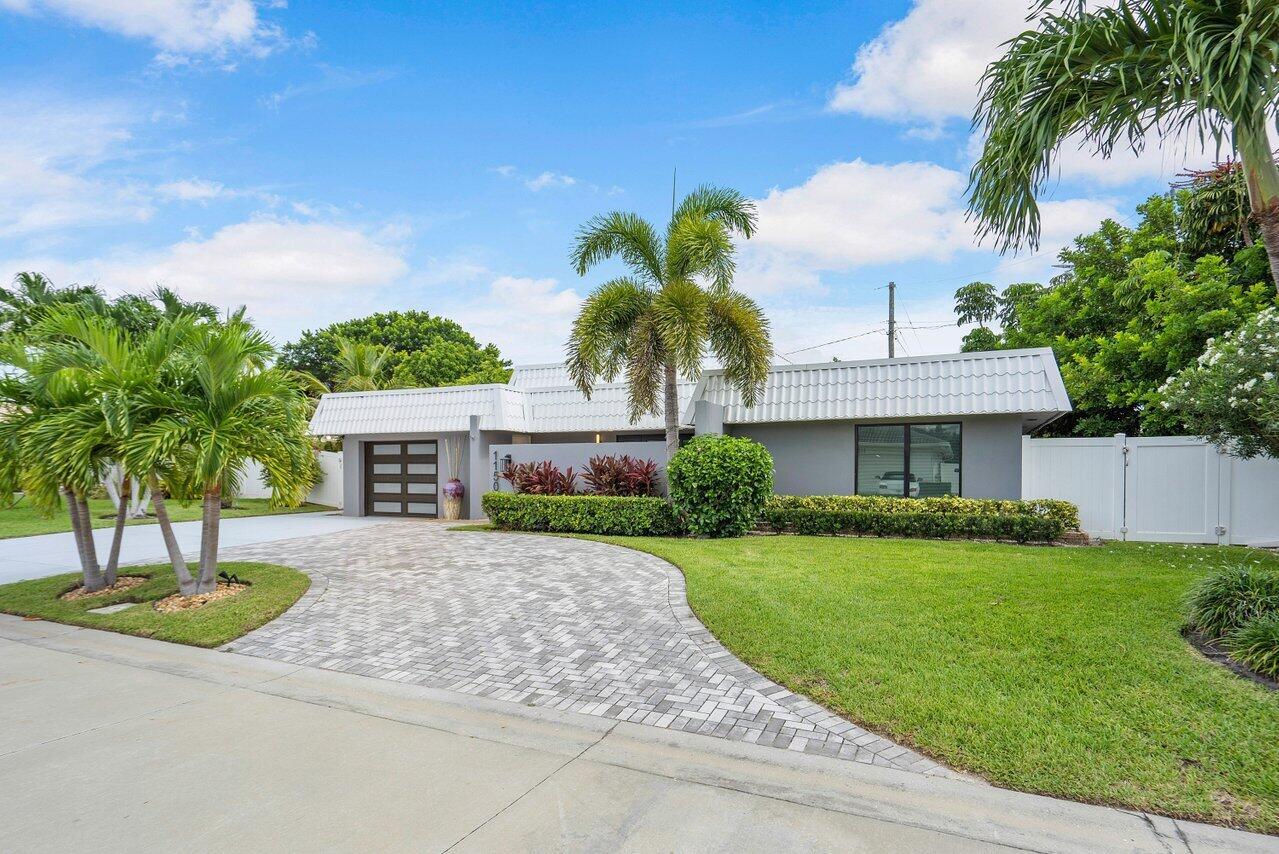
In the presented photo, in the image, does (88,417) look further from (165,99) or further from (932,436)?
(932,436)

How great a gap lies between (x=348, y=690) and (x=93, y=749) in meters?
1.46

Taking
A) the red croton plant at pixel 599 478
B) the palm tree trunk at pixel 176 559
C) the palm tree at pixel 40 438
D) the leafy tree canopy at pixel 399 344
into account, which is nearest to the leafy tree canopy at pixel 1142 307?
the red croton plant at pixel 599 478

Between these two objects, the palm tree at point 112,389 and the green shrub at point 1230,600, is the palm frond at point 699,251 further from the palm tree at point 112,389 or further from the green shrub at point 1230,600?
the green shrub at point 1230,600

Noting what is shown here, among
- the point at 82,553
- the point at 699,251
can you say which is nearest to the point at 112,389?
the point at 82,553

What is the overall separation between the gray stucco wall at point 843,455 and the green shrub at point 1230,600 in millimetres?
6298

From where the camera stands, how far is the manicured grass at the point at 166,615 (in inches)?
251

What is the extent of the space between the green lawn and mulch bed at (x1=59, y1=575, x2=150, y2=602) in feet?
12.7

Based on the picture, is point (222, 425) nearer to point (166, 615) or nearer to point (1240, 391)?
point (166, 615)

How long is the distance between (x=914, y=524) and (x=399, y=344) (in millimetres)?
31948

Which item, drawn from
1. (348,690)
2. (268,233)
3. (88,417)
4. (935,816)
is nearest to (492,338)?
(268,233)

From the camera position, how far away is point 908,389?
38.6 ft

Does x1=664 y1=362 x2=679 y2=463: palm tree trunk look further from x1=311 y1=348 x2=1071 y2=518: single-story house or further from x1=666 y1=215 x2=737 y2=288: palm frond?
x1=666 y1=215 x2=737 y2=288: palm frond

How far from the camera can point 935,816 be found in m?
3.03

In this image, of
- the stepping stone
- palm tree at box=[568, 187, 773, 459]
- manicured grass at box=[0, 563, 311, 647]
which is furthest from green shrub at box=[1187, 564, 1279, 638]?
the stepping stone
